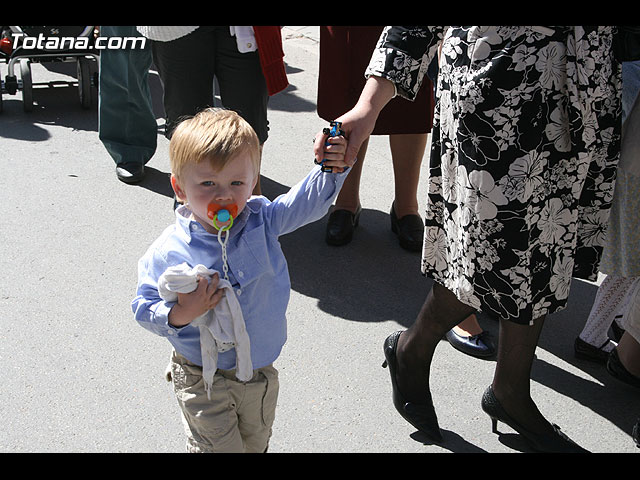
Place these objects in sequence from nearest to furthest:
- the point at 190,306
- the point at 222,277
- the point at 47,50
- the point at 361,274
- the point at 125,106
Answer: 1. the point at 190,306
2. the point at 222,277
3. the point at 361,274
4. the point at 125,106
5. the point at 47,50

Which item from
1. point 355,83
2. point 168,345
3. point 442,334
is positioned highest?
point 355,83

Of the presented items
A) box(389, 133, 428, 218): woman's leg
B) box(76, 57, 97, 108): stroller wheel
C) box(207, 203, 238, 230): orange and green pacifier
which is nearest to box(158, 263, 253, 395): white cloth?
box(207, 203, 238, 230): orange and green pacifier

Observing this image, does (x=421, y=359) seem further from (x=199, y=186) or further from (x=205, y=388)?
(x=199, y=186)

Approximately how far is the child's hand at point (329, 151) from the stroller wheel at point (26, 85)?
13.9 ft

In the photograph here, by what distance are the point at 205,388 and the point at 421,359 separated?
35.5 inches

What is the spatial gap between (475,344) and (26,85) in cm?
400

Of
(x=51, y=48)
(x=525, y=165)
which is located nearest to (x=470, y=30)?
(x=525, y=165)

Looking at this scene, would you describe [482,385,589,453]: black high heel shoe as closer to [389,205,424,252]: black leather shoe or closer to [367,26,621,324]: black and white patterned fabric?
[367,26,621,324]: black and white patterned fabric

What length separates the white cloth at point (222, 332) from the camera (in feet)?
6.50

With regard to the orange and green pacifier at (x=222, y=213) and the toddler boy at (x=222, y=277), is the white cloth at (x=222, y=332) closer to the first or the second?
the toddler boy at (x=222, y=277)

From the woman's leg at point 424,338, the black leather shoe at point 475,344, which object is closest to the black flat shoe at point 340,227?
the black leather shoe at point 475,344

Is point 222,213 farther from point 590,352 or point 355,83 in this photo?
point 355,83

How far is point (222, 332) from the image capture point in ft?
6.57

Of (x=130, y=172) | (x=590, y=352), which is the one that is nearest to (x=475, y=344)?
(x=590, y=352)
